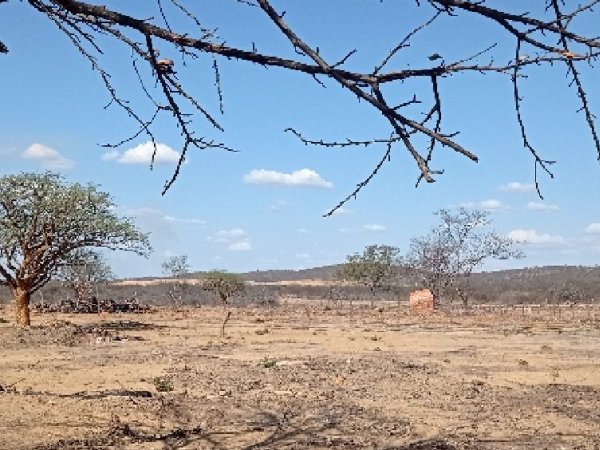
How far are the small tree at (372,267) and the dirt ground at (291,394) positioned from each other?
1309 inches

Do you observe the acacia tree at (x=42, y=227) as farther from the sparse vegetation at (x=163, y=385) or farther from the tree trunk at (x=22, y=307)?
the sparse vegetation at (x=163, y=385)

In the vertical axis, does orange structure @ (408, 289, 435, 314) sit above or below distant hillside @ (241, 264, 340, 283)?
below

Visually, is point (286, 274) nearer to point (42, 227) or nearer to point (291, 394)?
point (42, 227)

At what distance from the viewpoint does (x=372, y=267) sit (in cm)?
5516

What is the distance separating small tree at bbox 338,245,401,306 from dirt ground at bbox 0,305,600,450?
3326 cm

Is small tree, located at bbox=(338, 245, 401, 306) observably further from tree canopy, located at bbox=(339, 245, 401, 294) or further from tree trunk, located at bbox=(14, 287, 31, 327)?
tree trunk, located at bbox=(14, 287, 31, 327)

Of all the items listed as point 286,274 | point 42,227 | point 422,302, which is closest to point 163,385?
point 42,227

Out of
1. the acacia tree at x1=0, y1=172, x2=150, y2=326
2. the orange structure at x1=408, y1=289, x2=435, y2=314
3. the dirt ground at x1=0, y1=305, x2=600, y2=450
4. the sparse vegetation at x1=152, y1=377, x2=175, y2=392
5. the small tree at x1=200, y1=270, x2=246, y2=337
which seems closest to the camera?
the dirt ground at x1=0, y1=305, x2=600, y2=450

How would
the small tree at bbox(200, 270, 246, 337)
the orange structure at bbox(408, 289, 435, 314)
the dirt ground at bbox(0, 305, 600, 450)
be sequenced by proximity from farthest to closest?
1. the small tree at bbox(200, 270, 246, 337)
2. the orange structure at bbox(408, 289, 435, 314)
3. the dirt ground at bbox(0, 305, 600, 450)

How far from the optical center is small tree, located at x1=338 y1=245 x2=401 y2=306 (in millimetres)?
54969

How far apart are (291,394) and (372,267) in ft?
147

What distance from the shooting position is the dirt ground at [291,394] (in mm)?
7875

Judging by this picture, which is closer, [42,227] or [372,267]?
[42,227]

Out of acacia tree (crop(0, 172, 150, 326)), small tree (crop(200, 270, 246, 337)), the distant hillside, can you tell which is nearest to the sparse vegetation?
acacia tree (crop(0, 172, 150, 326))
